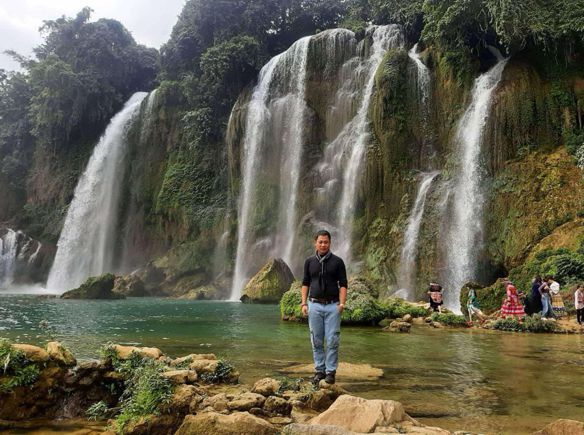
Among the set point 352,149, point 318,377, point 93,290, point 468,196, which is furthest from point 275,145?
point 318,377

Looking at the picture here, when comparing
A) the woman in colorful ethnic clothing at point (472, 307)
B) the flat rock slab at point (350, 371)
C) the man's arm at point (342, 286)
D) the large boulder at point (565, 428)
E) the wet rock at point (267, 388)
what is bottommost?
the flat rock slab at point (350, 371)

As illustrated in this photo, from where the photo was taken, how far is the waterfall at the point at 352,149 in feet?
94.2

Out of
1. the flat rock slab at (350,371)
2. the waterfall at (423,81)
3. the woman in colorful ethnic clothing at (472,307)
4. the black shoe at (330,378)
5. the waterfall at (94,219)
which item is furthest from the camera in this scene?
the waterfall at (94,219)

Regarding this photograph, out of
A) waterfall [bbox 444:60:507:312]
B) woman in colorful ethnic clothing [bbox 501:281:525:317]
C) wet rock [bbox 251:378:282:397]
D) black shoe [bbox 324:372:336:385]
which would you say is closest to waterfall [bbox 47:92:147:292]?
waterfall [bbox 444:60:507:312]

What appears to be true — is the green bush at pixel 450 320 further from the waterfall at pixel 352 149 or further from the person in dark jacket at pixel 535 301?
the waterfall at pixel 352 149

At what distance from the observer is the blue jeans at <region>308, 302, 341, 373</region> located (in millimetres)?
5883

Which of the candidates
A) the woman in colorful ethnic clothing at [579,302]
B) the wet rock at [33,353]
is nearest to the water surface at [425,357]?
the wet rock at [33,353]

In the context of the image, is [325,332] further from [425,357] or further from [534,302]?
[534,302]

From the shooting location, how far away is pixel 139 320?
16.0 meters

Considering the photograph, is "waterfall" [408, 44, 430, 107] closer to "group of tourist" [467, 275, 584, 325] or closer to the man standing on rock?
"group of tourist" [467, 275, 584, 325]

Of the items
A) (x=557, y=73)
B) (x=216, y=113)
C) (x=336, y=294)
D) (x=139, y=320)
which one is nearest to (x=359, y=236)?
(x=557, y=73)

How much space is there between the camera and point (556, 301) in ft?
51.4

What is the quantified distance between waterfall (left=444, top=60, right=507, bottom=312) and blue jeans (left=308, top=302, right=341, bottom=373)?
1574 cm

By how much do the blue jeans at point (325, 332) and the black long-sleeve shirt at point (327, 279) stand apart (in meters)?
0.13
